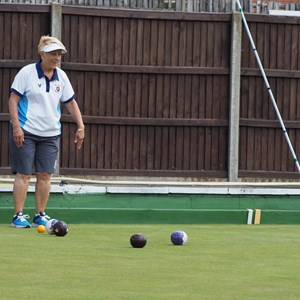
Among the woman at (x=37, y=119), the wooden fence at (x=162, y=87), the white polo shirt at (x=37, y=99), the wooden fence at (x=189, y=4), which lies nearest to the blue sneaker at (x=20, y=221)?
the woman at (x=37, y=119)

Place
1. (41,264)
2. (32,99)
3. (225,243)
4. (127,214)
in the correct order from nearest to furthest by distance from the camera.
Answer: (41,264) < (225,243) < (32,99) < (127,214)

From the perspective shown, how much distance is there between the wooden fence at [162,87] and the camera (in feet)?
50.8

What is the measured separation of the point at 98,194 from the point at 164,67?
184 inches

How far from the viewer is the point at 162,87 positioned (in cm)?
1579

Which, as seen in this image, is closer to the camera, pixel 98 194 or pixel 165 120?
pixel 98 194

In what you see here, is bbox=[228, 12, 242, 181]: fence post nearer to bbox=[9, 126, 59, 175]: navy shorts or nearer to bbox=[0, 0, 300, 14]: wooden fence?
bbox=[0, 0, 300, 14]: wooden fence

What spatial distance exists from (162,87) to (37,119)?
5809 millimetres

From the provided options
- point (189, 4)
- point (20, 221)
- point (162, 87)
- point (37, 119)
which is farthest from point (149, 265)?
point (189, 4)


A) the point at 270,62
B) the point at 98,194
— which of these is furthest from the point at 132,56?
the point at 98,194

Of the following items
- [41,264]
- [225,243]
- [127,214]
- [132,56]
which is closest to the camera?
[41,264]

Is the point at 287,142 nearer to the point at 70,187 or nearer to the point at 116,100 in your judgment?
the point at 116,100

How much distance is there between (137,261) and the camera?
24.5 ft

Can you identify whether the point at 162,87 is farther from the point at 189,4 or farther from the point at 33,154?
the point at 33,154

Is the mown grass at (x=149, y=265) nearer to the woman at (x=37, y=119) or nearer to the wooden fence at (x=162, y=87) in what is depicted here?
the woman at (x=37, y=119)
